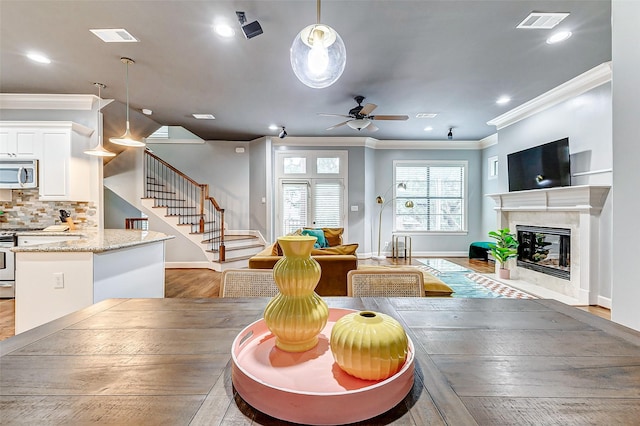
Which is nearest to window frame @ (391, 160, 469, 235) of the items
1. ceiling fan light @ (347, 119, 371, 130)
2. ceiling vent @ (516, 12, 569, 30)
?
ceiling fan light @ (347, 119, 371, 130)

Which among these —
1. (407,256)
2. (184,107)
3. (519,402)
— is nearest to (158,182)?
(184,107)

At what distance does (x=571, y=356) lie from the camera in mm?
787

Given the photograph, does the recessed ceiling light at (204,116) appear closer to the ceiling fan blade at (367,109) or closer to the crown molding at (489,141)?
the ceiling fan blade at (367,109)

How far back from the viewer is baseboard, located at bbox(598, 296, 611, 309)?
321cm

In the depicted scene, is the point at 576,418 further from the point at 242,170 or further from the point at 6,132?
the point at 242,170

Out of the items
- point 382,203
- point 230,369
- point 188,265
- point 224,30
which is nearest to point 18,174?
point 188,265

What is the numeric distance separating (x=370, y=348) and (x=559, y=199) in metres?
4.47

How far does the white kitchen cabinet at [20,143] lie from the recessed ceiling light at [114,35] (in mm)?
2217

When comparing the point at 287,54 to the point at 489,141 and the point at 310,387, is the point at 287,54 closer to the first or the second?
the point at 310,387

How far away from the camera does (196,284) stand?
4.42 m

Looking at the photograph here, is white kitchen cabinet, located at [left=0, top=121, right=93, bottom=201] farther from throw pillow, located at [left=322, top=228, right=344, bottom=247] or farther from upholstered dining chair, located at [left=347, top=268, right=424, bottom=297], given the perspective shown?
upholstered dining chair, located at [left=347, top=268, right=424, bottom=297]

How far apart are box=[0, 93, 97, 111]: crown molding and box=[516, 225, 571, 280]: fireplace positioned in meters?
6.82

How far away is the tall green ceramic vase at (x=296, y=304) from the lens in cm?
72

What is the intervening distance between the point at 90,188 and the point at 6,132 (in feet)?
3.84
